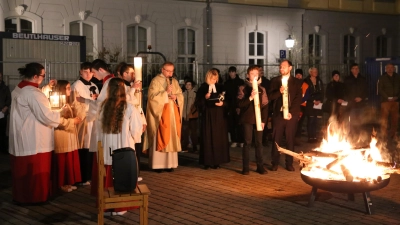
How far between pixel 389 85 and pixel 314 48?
1217cm

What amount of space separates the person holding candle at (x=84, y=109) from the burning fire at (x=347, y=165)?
352cm

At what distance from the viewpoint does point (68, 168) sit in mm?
9852

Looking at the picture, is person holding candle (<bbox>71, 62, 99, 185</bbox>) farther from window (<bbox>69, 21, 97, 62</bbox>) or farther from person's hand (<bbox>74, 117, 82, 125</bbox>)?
window (<bbox>69, 21, 97, 62</bbox>)

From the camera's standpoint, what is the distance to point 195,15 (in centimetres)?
2406

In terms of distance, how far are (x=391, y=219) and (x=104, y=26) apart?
51.2ft

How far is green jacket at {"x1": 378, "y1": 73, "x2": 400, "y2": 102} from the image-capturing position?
1628 cm

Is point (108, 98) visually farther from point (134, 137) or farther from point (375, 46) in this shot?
point (375, 46)

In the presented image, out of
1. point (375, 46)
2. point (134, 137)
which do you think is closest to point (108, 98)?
point (134, 137)

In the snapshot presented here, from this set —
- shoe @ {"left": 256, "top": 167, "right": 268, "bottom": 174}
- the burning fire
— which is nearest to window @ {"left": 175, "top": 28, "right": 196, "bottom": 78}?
shoe @ {"left": 256, "top": 167, "right": 268, "bottom": 174}

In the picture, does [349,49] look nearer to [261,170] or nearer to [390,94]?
[390,94]

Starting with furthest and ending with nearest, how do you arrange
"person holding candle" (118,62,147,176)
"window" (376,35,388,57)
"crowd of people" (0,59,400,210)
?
1. "window" (376,35,388,57)
2. "person holding candle" (118,62,147,176)
3. "crowd of people" (0,59,400,210)

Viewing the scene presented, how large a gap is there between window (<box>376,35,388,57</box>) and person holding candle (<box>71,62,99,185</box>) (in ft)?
78.3

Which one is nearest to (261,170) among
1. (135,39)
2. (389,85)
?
(389,85)

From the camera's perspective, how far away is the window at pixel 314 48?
90.7ft
